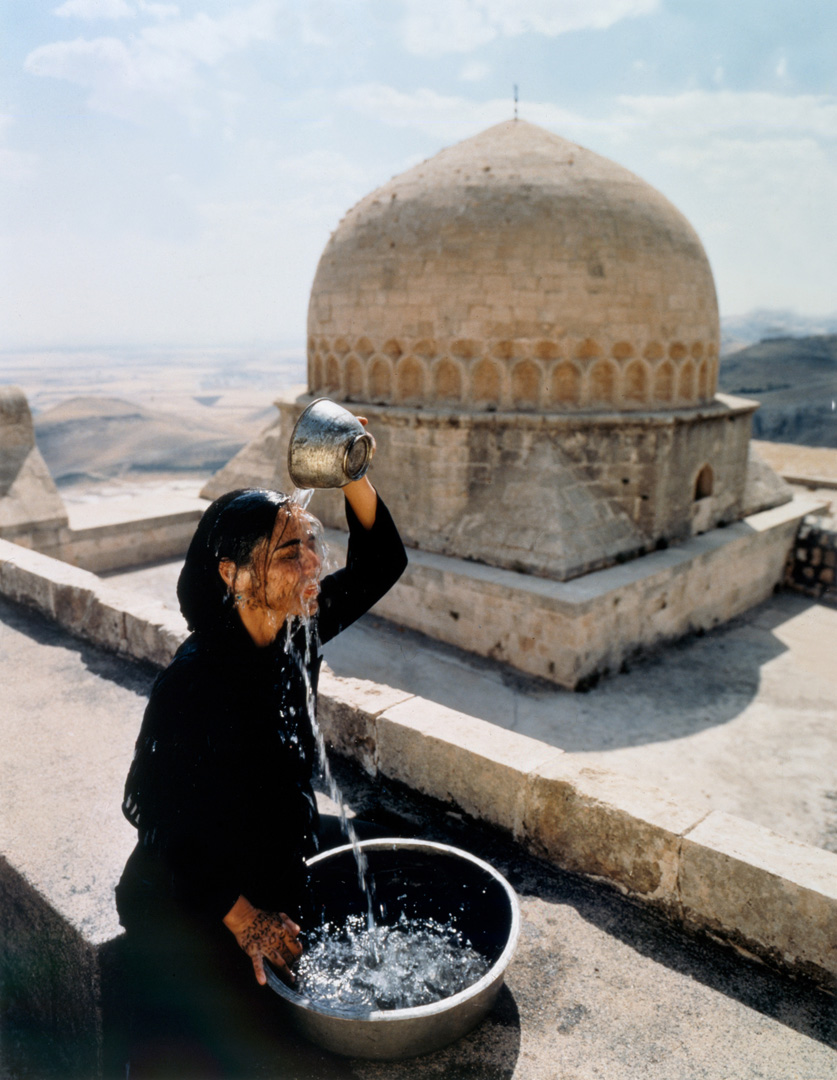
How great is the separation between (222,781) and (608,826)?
130 cm

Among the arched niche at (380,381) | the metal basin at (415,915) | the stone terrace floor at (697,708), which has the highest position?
the arched niche at (380,381)

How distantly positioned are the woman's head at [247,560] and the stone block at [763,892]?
1.42m

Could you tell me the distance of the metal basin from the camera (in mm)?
1829

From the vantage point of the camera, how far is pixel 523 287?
26.6 ft

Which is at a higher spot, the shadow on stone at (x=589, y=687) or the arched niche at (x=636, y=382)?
the arched niche at (x=636, y=382)

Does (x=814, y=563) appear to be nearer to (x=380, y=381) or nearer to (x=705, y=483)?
(x=705, y=483)

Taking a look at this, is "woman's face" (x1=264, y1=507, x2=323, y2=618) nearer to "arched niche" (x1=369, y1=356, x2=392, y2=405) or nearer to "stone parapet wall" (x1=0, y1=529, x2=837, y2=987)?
"stone parapet wall" (x1=0, y1=529, x2=837, y2=987)

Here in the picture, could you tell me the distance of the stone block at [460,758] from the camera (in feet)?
9.02

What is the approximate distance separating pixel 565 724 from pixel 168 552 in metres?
6.55

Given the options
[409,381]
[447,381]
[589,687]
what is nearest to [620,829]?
[589,687]

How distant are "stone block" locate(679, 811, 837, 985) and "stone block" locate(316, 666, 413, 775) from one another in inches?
50.3

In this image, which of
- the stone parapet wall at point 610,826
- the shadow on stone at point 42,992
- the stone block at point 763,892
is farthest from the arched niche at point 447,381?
the shadow on stone at point 42,992

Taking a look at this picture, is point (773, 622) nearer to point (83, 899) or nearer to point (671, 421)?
point (671, 421)

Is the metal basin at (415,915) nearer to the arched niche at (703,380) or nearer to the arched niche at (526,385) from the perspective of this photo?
the arched niche at (526,385)
